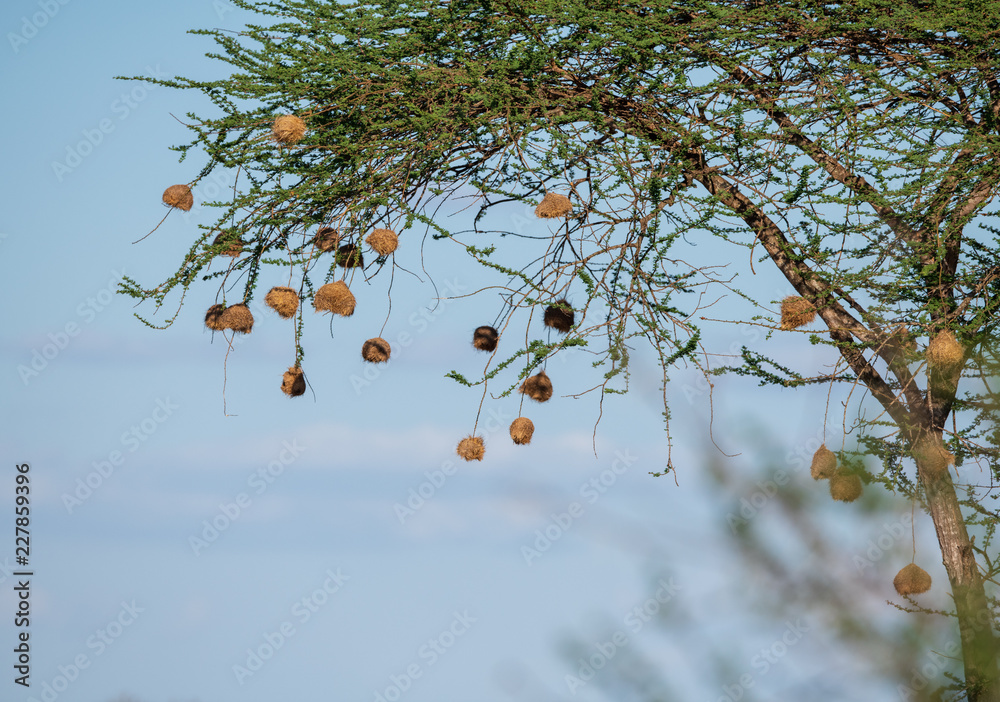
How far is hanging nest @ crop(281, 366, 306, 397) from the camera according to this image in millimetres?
6441

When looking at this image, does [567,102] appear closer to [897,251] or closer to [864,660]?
[897,251]

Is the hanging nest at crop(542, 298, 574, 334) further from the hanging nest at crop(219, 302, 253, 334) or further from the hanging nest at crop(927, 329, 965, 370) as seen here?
the hanging nest at crop(927, 329, 965, 370)

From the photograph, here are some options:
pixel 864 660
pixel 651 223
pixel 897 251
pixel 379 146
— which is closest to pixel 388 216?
pixel 379 146

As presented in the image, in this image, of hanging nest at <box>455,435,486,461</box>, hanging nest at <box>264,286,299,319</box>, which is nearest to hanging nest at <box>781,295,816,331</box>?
hanging nest at <box>455,435,486,461</box>

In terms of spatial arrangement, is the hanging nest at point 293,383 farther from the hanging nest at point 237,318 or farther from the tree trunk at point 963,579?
the tree trunk at point 963,579

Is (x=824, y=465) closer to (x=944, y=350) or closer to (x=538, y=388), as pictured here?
(x=944, y=350)

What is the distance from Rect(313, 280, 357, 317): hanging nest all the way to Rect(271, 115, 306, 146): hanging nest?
2.99ft

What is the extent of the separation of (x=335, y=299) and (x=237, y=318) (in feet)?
2.19

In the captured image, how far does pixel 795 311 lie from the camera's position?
254 inches

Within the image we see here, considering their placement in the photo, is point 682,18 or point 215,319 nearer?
point 215,319

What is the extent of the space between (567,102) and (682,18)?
139cm

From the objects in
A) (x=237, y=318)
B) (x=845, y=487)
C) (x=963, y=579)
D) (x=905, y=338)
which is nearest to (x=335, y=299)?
(x=237, y=318)

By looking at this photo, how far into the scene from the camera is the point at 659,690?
7.39 meters

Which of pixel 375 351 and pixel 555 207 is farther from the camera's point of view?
pixel 375 351
